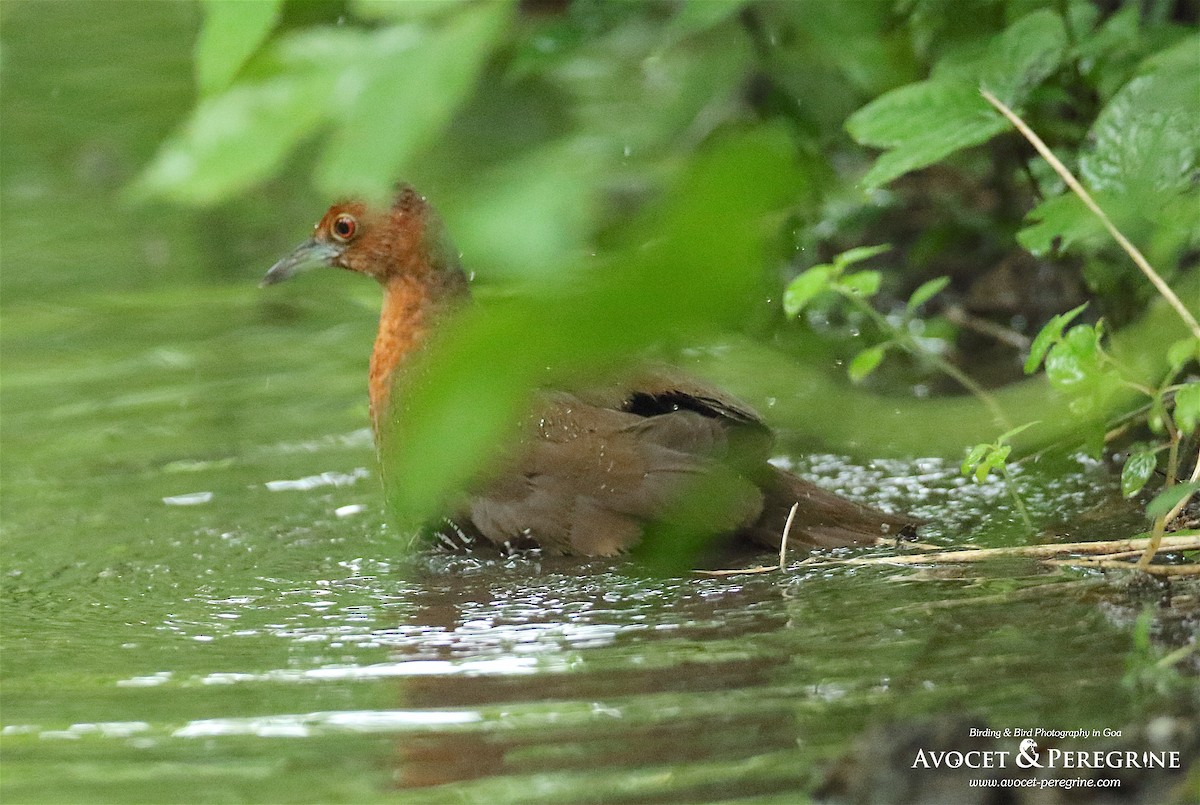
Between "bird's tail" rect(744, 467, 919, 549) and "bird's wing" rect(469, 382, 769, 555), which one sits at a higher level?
"bird's wing" rect(469, 382, 769, 555)

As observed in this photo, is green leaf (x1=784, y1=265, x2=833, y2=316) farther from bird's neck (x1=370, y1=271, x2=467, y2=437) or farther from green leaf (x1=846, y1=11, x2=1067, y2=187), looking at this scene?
bird's neck (x1=370, y1=271, x2=467, y2=437)

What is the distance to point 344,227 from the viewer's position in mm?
4727

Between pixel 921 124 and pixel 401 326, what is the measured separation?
2.18 metres

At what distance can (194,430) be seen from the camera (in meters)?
5.48

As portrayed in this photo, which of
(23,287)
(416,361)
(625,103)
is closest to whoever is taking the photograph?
(625,103)

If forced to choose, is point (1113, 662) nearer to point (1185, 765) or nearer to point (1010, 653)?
point (1010, 653)

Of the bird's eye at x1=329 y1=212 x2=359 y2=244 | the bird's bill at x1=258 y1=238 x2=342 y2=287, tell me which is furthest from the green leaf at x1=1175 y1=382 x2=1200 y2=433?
the bird's bill at x1=258 y1=238 x2=342 y2=287

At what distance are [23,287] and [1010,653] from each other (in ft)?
18.8

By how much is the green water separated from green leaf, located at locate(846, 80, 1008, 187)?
35.8 inches

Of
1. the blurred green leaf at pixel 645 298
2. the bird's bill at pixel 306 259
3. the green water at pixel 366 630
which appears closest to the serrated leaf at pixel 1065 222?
the green water at pixel 366 630

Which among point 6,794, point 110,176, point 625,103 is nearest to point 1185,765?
point 625,103

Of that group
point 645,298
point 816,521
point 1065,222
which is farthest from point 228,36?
point 816,521

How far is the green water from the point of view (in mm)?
2516

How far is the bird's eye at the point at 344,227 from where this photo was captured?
470cm
